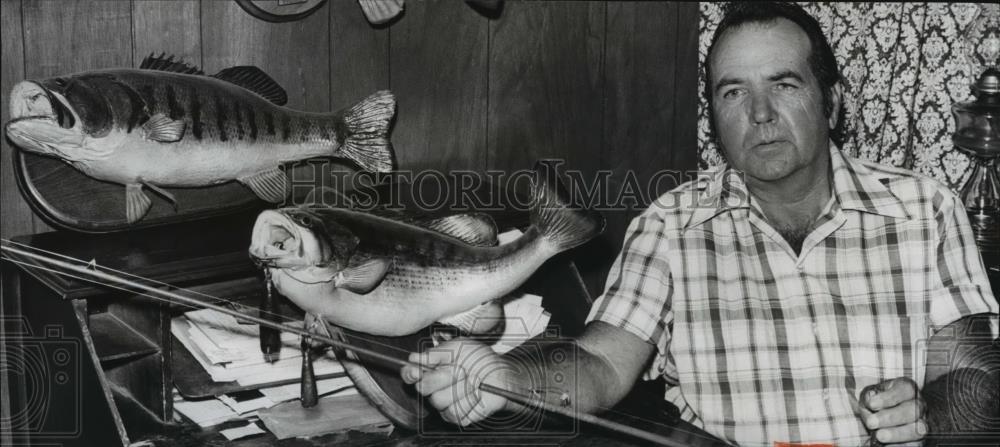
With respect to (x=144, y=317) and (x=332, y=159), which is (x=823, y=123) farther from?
(x=144, y=317)

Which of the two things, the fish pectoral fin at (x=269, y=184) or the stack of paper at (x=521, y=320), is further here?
the stack of paper at (x=521, y=320)

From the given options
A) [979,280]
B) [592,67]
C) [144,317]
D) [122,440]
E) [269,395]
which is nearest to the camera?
[122,440]

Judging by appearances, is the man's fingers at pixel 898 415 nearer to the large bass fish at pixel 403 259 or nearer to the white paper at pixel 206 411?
the large bass fish at pixel 403 259

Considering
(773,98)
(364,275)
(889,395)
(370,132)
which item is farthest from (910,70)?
(364,275)

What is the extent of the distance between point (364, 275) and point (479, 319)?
262 mm

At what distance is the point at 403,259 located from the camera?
168 centimetres

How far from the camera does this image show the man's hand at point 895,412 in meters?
1.66

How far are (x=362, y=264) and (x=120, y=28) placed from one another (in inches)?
21.7

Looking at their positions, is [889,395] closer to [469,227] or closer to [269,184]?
[469,227]

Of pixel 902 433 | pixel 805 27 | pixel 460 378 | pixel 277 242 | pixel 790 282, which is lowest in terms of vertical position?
pixel 902 433

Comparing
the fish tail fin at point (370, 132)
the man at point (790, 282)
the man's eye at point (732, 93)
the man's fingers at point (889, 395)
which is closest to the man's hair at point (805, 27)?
the man at point (790, 282)

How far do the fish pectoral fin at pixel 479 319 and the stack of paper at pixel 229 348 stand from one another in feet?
0.96

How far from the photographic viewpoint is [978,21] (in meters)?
2.06

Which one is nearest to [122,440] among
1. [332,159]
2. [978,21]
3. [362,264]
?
[362,264]
